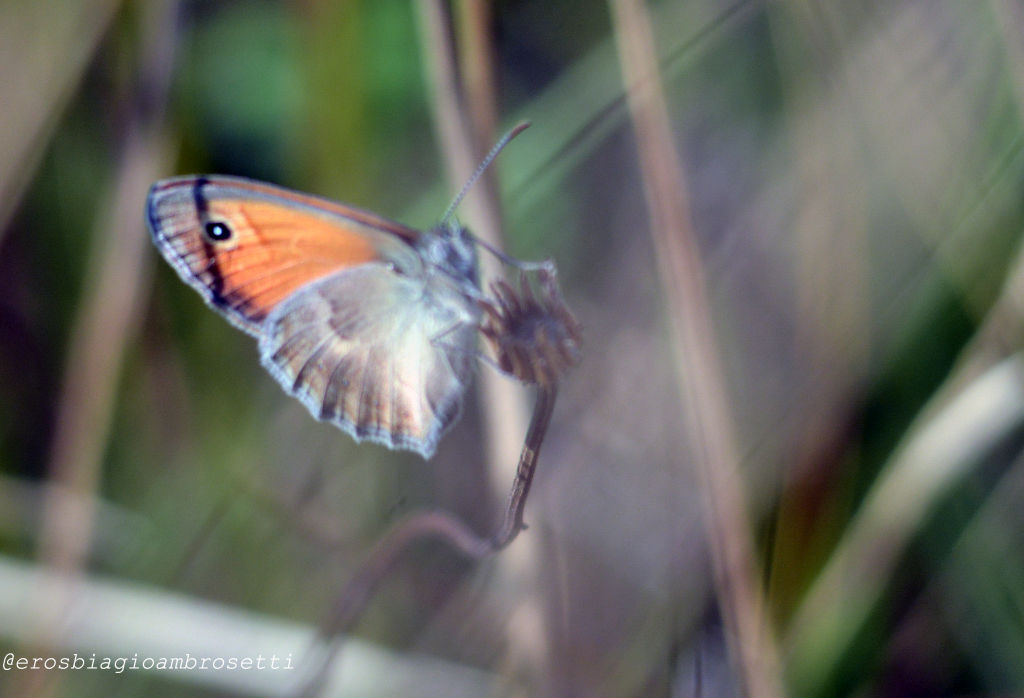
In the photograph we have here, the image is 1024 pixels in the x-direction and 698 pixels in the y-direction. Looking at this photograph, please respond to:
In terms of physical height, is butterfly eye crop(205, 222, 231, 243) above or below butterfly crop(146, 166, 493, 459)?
above

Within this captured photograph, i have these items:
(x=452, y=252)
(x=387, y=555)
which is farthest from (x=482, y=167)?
(x=387, y=555)

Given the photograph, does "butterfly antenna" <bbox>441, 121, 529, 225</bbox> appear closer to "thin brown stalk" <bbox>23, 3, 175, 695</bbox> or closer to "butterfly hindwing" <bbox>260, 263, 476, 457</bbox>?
"butterfly hindwing" <bbox>260, 263, 476, 457</bbox>

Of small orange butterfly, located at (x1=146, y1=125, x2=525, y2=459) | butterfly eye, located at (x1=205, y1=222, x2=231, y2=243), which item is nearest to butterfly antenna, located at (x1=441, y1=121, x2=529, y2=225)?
small orange butterfly, located at (x1=146, y1=125, x2=525, y2=459)

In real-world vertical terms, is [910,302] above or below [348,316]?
below

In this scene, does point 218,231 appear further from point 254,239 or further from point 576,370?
point 576,370

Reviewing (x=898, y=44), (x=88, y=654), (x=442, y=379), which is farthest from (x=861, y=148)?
(x=88, y=654)

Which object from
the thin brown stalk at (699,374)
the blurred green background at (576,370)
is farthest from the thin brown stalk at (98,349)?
the thin brown stalk at (699,374)

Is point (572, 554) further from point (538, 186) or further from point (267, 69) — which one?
point (267, 69)
